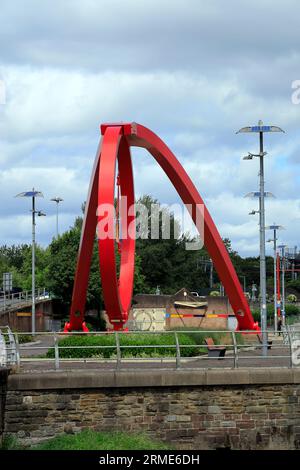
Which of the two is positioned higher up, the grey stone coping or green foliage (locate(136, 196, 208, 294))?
green foliage (locate(136, 196, 208, 294))

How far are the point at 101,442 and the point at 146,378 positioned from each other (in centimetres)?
199

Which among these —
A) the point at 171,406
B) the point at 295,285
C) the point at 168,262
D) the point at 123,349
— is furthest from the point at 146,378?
the point at 295,285

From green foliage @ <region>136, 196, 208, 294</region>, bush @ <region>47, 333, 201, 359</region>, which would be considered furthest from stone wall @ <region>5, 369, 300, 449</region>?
green foliage @ <region>136, 196, 208, 294</region>

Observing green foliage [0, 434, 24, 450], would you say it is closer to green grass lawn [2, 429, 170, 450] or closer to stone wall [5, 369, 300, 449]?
green grass lawn [2, 429, 170, 450]

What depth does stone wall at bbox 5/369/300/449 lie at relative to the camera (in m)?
20.0

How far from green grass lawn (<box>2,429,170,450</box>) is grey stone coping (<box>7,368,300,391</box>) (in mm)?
1067

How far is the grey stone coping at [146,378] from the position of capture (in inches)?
789

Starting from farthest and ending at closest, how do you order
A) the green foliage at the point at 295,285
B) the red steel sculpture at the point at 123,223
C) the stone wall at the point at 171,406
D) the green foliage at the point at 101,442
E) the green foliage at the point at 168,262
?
the green foliage at the point at 295,285, the green foliage at the point at 168,262, the red steel sculpture at the point at 123,223, the stone wall at the point at 171,406, the green foliage at the point at 101,442

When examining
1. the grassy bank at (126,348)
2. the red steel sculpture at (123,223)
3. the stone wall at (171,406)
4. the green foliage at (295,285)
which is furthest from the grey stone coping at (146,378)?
the green foliage at (295,285)

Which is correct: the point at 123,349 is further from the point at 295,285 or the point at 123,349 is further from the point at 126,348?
the point at 295,285

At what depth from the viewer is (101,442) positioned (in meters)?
19.0

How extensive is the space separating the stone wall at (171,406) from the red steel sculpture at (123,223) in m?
9.71

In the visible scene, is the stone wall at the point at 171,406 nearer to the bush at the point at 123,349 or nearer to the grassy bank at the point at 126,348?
the grassy bank at the point at 126,348

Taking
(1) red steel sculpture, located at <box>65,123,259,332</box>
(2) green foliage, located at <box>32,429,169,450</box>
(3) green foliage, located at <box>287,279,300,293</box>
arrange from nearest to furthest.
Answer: (2) green foliage, located at <box>32,429,169,450</box>
(1) red steel sculpture, located at <box>65,123,259,332</box>
(3) green foliage, located at <box>287,279,300,293</box>
